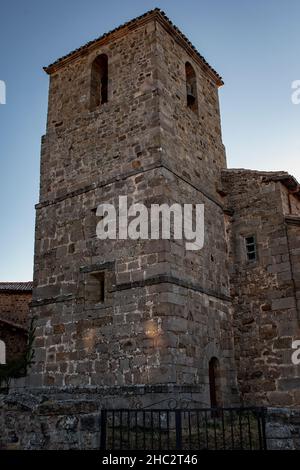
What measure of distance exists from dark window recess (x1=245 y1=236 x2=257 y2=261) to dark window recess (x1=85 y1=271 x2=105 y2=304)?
3.86 meters

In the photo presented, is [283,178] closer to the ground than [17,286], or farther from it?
farther from it

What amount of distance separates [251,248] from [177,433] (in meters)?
6.99

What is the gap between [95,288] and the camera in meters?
10.2

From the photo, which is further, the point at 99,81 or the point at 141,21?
the point at 99,81

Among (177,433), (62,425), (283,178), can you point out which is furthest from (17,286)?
(177,433)

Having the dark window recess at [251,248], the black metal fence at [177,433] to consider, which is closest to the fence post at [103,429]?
the black metal fence at [177,433]

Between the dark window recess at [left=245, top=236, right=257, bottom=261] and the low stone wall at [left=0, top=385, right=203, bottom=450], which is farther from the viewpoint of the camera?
the dark window recess at [left=245, top=236, right=257, bottom=261]

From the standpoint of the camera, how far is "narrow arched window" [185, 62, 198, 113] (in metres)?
12.6

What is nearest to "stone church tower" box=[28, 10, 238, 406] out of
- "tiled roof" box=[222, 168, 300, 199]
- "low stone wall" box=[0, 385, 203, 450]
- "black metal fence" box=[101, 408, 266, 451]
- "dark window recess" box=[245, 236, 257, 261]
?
"dark window recess" box=[245, 236, 257, 261]

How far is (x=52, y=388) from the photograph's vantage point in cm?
991

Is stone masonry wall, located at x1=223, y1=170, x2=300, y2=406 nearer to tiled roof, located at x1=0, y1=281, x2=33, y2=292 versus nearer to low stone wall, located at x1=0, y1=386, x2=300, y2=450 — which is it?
low stone wall, located at x1=0, y1=386, x2=300, y2=450

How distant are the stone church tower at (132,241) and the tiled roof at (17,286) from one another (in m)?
7.51

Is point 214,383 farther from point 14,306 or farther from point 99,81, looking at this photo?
point 14,306
